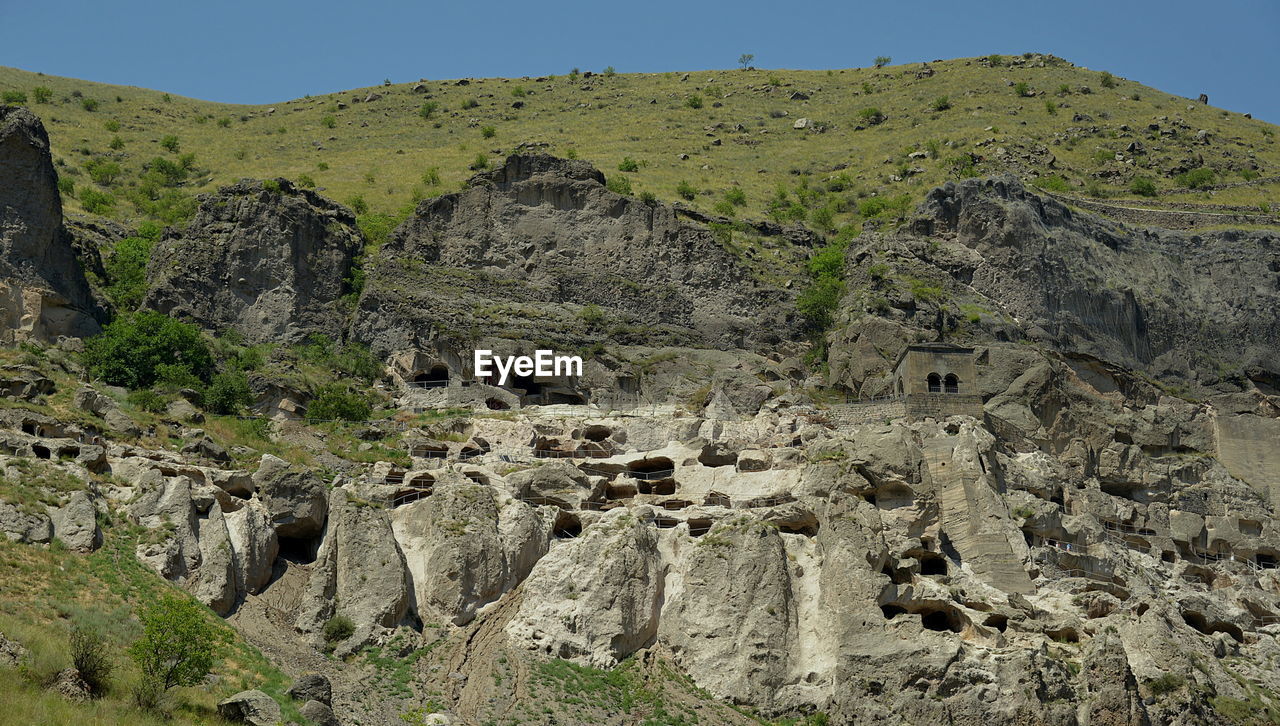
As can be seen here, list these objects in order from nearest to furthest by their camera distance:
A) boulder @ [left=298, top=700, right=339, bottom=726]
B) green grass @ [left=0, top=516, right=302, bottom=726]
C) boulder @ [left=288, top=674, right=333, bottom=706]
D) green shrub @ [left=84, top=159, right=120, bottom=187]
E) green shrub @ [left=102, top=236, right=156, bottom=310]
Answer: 1. green grass @ [left=0, top=516, right=302, bottom=726]
2. boulder @ [left=298, top=700, right=339, bottom=726]
3. boulder @ [left=288, top=674, right=333, bottom=706]
4. green shrub @ [left=102, top=236, right=156, bottom=310]
5. green shrub @ [left=84, top=159, right=120, bottom=187]

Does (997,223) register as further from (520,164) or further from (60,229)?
(60,229)

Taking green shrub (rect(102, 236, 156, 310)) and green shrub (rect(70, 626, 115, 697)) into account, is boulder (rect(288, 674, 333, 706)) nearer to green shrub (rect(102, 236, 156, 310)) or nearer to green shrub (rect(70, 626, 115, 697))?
green shrub (rect(70, 626, 115, 697))

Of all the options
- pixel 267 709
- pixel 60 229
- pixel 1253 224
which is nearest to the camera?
pixel 267 709

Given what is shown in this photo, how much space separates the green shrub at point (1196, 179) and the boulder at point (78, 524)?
76.2 meters

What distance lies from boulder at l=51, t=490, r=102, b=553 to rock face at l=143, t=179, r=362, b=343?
1045 inches

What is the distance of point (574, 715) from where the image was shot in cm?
4444

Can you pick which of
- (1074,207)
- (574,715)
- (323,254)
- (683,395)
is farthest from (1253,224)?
(574,715)

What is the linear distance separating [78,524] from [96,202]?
55.3 meters

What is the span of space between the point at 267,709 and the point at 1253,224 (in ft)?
238

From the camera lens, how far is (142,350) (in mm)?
63156

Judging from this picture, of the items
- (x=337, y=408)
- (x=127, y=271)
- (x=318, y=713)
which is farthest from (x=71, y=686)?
(x=127, y=271)

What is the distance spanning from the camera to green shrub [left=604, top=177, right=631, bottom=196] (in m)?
92.1

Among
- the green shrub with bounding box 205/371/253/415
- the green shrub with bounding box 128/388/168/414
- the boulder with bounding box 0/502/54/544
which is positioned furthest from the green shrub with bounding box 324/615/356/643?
the green shrub with bounding box 205/371/253/415

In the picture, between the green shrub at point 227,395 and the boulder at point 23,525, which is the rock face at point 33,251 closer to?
the green shrub at point 227,395
